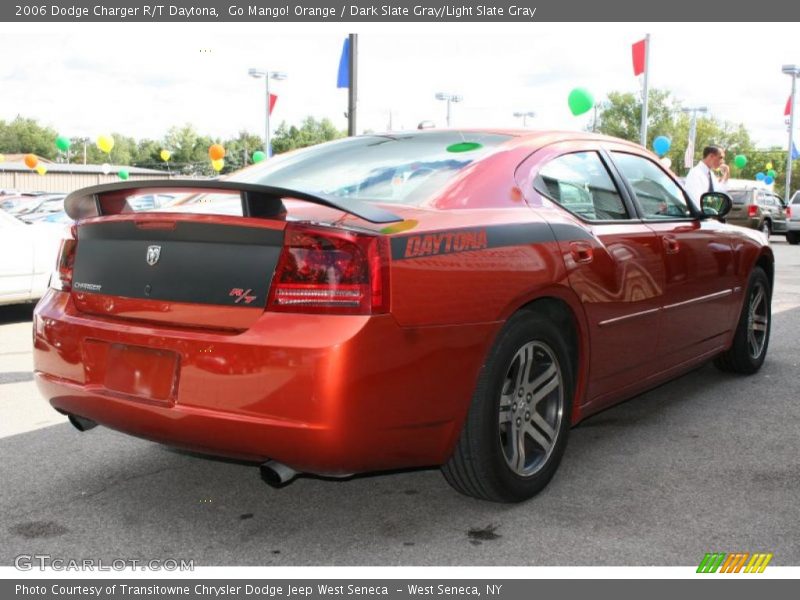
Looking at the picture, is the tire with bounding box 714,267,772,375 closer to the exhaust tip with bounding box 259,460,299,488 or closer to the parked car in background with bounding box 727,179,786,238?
the exhaust tip with bounding box 259,460,299,488

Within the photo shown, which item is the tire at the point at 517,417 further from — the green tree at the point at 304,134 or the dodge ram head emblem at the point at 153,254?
the green tree at the point at 304,134

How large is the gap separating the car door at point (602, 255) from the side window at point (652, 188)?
0.20m

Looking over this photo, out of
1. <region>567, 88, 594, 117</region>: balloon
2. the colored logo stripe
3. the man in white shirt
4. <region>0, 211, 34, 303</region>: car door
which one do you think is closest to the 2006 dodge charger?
the colored logo stripe

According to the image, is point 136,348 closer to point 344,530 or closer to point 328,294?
point 328,294

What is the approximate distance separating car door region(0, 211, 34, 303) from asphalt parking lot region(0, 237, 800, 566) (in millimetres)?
3888

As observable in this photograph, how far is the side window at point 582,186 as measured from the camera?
147 inches

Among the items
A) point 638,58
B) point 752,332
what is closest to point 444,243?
point 752,332

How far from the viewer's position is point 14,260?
8.21 m

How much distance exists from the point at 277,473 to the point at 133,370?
62 centimetres

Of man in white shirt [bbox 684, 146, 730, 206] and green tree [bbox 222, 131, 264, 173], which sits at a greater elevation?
green tree [bbox 222, 131, 264, 173]

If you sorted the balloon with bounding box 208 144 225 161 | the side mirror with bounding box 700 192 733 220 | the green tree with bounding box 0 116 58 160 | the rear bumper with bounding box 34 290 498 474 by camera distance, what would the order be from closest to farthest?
the rear bumper with bounding box 34 290 498 474, the side mirror with bounding box 700 192 733 220, the balloon with bounding box 208 144 225 161, the green tree with bounding box 0 116 58 160

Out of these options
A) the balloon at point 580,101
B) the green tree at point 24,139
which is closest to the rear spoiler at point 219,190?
the balloon at point 580,101

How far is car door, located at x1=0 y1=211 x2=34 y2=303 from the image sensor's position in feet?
26.7

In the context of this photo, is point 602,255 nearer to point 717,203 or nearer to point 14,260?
point 717,203
